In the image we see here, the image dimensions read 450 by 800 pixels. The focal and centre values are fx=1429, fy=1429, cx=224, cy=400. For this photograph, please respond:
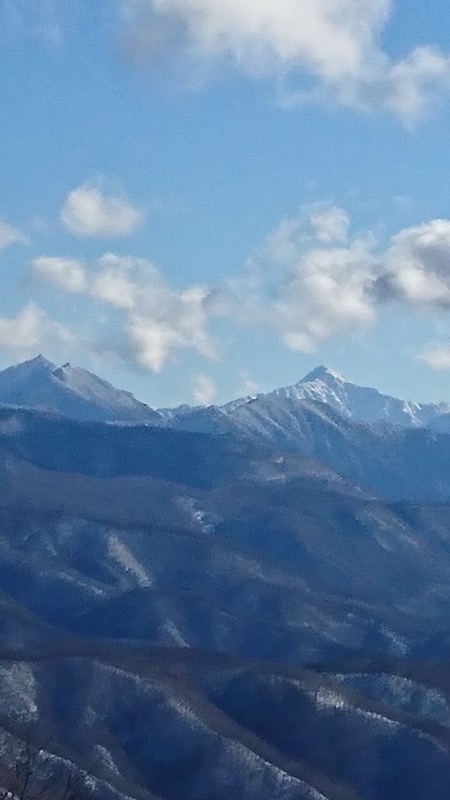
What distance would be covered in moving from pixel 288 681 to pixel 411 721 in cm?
1698

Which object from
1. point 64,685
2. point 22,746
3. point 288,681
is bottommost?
point 22,746

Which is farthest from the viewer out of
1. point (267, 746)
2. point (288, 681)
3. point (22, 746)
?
point (288, 681)

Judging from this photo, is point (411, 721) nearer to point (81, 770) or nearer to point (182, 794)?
point (182, 794)

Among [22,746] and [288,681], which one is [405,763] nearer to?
[288,681]

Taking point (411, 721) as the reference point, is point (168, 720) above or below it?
below

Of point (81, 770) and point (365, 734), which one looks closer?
point (81, 770)

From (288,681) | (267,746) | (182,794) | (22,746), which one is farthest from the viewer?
(288,681)

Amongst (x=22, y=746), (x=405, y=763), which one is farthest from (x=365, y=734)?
(x=22, y=746)

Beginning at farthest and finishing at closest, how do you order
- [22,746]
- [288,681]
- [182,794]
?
[288,681], [182,794], [22,746]

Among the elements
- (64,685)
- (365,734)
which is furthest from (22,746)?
(365,734)

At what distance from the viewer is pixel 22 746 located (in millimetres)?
146750

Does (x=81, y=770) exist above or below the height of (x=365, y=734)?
below

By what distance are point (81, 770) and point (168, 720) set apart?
27196mm

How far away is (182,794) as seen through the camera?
522 ft
